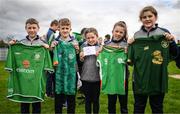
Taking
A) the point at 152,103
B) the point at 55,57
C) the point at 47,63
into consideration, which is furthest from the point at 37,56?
the point at 152,103

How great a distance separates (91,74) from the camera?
756cm

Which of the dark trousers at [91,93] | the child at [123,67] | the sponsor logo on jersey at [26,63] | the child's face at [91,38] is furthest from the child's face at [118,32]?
the sponsor logo on jersey at [26,63]

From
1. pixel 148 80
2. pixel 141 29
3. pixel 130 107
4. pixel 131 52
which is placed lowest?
pixel 130 107

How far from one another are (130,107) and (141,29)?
147 inches

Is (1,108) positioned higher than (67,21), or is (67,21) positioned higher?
(67,21)

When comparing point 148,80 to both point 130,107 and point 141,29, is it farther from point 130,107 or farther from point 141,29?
point 130,107

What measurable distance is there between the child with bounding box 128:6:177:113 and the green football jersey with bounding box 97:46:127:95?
1.96ft

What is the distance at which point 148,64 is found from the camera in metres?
6.50

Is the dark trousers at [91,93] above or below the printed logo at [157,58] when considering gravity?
below

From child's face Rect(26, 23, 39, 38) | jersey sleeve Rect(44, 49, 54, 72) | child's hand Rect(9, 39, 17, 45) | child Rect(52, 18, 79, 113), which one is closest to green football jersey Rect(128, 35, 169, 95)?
child Rect(52, 18, 79, 113)

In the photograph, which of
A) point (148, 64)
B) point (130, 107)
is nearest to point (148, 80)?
point (148, 64)

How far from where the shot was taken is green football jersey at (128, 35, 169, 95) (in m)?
6.47

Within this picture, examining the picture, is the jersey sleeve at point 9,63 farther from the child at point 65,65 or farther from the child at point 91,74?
the child at point 91,74

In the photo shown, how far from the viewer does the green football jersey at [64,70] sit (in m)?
7.34
